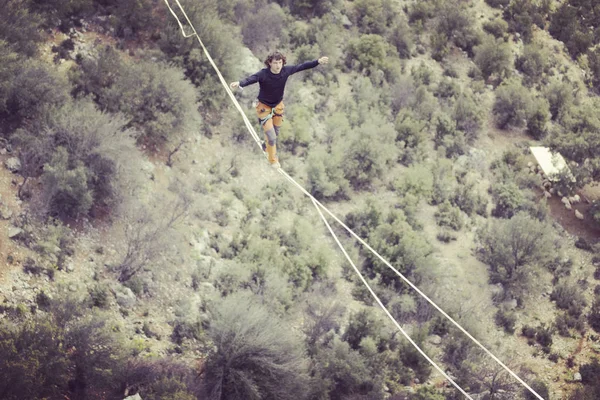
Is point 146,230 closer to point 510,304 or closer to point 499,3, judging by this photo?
point 510,304

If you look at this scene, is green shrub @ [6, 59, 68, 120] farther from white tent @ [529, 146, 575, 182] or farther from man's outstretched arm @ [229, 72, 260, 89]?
white tent @ [529, 146, 575, 182]

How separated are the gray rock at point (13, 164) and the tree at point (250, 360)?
7194mm

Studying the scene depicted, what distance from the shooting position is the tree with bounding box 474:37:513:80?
33.9 meters

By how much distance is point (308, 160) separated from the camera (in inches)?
983

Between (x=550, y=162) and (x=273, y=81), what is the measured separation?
66.2 feet

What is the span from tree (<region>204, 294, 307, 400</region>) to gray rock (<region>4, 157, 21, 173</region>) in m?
7.19

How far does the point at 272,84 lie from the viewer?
42.1ft

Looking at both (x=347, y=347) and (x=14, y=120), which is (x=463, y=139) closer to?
(x=347, y=347)

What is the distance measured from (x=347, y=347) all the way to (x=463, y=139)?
1379 cm

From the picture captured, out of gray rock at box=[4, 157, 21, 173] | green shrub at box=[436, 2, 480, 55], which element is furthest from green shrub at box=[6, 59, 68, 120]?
green shrub at box=[436, 2, 480, 55]

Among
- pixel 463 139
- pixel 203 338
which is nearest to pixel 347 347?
pixel 203 338

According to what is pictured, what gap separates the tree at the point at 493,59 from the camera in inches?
1335

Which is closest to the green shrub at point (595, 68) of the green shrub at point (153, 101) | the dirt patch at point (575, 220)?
the dirt patch at point (575, 220)

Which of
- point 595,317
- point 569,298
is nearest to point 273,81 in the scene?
point 569,298
